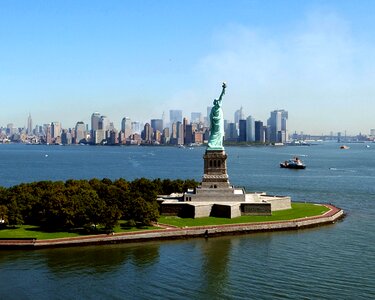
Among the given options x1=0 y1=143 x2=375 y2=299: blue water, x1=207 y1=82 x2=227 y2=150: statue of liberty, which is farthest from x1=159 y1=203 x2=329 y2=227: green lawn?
x1=207 y1=82 x2=227 y2=150: statue of liberty

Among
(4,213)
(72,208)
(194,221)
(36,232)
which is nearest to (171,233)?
(194,221)

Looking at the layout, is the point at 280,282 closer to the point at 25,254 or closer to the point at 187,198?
the point at 25,254

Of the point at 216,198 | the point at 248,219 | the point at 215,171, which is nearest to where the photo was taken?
the point at 248,219

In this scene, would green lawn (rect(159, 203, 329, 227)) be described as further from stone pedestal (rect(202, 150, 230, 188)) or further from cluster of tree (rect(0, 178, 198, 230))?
stone pedestal (rect(202, 150, 230, 188))

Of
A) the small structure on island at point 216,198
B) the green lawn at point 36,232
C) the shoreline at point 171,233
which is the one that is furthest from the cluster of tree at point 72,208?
the small structure on island at point 216,198

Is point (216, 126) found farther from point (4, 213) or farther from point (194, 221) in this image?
point (4, 213)
